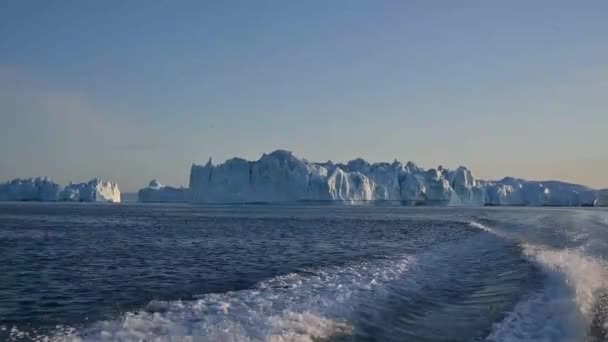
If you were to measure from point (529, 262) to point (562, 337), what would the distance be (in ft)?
27.5

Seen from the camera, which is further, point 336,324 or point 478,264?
point 478,264

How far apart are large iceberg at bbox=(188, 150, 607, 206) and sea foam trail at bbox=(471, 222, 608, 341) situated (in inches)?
3014

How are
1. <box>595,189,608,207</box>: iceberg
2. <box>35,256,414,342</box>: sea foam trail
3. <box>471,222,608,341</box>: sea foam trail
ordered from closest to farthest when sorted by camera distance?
<box>35,256,414,342</box>: sea foam trail
<box>471,222,608,341</box>: sea foam trail
<box>595,189,608,207</box>: iceberg

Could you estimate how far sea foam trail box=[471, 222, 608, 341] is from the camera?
7281mm

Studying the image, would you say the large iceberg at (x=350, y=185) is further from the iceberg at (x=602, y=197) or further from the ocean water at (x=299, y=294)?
the ocean water at (x=299, y=294)

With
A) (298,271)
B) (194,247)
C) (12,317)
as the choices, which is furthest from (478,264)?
(12,317)

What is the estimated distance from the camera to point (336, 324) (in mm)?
7961

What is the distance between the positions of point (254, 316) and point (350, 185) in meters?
88.0

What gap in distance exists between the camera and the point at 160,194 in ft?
388

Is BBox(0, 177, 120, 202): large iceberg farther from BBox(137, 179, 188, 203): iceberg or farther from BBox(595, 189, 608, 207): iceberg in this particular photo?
BBox(595, 189, 608, 207): iceberg

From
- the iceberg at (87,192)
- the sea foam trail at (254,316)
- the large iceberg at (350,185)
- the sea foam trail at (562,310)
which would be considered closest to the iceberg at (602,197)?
the large iceberg at (350,185)

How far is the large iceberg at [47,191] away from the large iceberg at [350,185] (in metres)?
28.3

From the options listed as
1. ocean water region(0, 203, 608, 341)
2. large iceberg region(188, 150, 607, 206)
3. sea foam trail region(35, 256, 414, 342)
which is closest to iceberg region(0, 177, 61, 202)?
large iceberg region(188, 150, 607, 206)

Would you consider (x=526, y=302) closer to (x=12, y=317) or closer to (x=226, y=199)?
(x=12, y=317)
